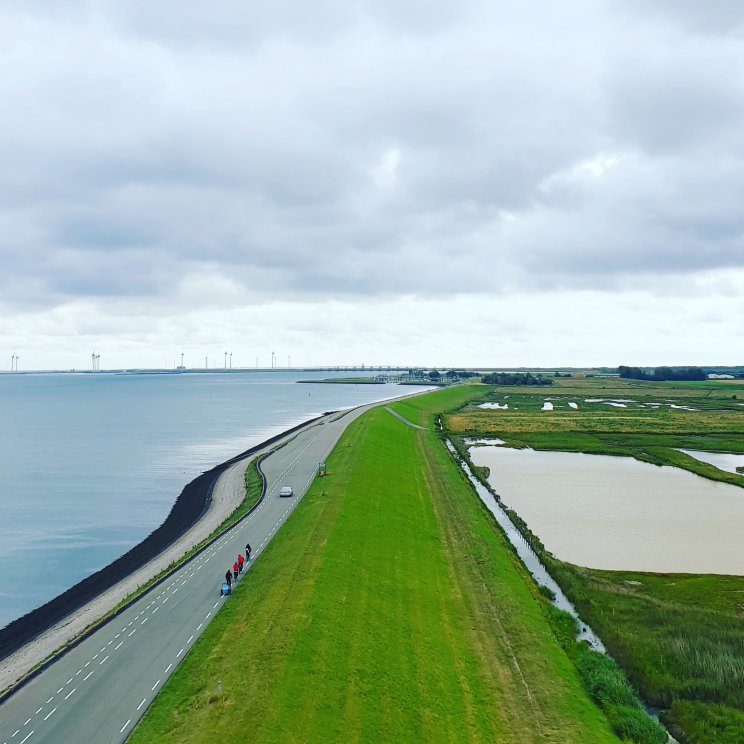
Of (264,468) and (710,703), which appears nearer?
(710,703)

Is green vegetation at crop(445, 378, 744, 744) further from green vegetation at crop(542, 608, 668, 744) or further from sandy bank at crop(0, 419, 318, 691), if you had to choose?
sandy bank at crop(0, 419, 318, 691)

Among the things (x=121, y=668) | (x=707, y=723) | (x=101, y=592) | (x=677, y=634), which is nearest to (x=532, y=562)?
(x=677, y=634)

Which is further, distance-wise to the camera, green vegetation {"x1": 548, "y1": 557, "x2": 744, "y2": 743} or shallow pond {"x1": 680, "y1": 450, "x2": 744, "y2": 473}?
shallow pond {"x1": 680, "y1": 450, "x2": 744, "y2": 473}

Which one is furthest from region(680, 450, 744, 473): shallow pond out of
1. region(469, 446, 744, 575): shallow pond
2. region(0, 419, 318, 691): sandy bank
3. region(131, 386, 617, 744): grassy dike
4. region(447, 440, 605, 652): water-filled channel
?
region(0, 419, 318, 691): sandy bank

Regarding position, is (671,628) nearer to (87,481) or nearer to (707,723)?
(707,723)

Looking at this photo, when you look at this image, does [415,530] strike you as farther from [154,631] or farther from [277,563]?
[154,631]

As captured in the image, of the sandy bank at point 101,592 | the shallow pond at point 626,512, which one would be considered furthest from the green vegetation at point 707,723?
the sandy bank at point 101,592

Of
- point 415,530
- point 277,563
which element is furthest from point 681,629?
point 277,563
